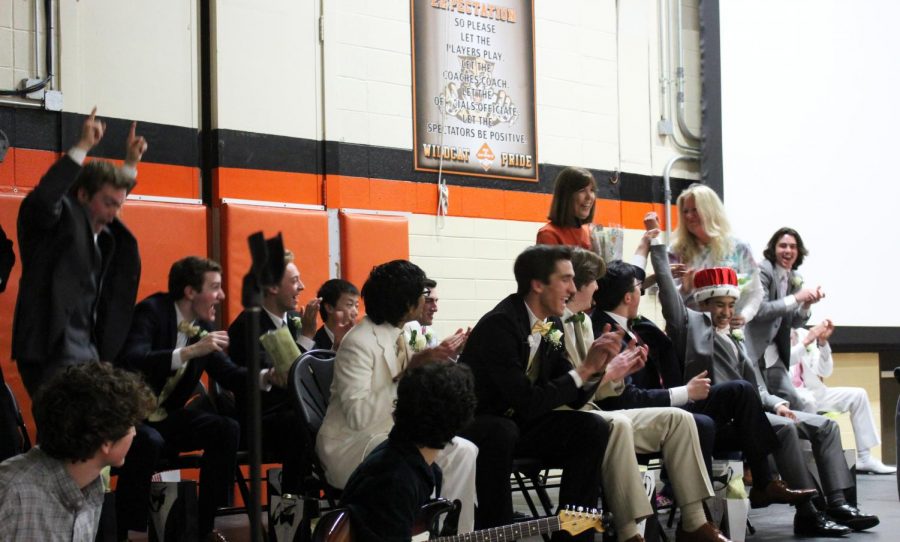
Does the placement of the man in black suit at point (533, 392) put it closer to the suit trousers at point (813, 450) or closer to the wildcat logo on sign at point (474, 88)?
the suit trousers at point (813, 450)

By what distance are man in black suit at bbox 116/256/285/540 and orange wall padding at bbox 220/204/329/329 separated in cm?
121

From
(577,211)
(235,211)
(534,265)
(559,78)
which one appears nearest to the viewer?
(534,265)

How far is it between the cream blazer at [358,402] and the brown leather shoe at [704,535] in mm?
1317

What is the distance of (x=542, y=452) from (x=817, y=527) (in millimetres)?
1650

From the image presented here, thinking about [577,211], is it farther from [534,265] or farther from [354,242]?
[354,242]

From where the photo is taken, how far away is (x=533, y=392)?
13.1 feet

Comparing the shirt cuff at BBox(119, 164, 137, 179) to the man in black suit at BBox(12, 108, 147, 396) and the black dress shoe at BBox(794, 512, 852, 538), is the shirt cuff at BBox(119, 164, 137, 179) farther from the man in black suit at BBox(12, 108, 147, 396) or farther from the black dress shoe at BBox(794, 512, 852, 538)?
the black dress shoe at BBox(794, 512, 852, 538)

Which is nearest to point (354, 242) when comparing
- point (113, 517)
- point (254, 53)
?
point (254, 53)

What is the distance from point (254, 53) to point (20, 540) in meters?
3.93

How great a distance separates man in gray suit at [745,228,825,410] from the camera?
229 inches

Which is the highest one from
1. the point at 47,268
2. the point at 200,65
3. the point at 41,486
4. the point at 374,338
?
the point at 200,65

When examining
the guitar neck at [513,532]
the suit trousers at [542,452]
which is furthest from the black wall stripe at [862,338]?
the guitar neck at [513,532]

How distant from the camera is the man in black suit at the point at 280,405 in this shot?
4.43 meters

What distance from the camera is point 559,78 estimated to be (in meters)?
7.38
